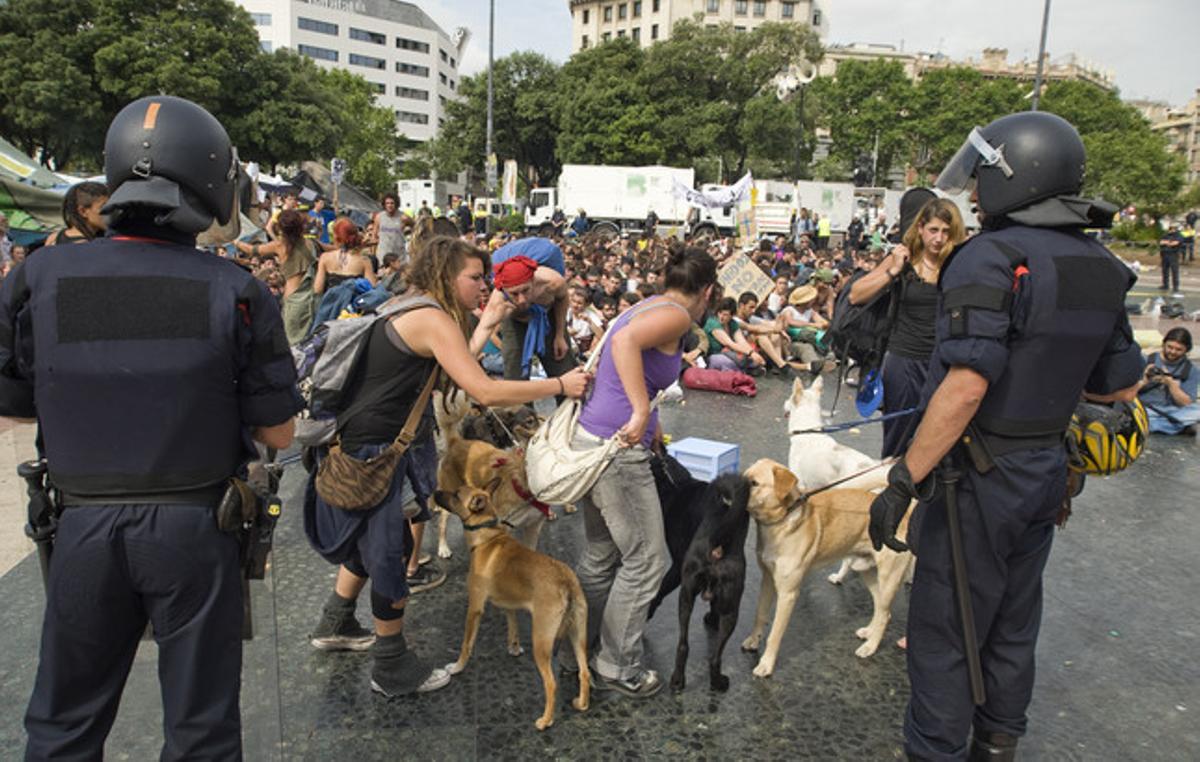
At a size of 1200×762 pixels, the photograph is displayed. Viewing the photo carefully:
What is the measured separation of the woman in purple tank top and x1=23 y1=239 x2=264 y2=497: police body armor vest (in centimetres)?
160

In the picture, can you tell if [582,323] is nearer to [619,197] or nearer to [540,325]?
[540,325]

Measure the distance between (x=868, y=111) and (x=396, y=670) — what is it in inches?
2850

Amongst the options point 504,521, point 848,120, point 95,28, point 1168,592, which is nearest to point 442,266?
point 504,521

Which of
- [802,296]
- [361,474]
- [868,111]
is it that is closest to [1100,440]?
[361,474]

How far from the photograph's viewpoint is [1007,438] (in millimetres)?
2682

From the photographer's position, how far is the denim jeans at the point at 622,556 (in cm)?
337

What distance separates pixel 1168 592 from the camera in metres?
4.79

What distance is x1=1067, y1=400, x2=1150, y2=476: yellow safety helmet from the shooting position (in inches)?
111

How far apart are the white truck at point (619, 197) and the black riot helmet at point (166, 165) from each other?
36494 mm

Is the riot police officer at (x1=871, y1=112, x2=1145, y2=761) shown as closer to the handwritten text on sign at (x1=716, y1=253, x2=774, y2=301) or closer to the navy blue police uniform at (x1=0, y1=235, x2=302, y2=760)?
the navy blue police uniform at (x1=0, y1=235, x2=302, y2=760)

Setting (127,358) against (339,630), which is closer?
(127,358)

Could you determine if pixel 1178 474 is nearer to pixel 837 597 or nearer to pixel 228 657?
pixel 837 597

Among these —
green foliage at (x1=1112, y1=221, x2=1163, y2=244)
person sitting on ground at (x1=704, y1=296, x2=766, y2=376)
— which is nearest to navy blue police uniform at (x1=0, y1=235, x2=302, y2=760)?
person sitting on ground at (x1=704, y1=296, x2=766, y2=376)

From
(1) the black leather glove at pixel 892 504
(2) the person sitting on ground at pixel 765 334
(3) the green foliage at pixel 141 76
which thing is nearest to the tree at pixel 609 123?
(3) the green foliage at pixel 141 76
